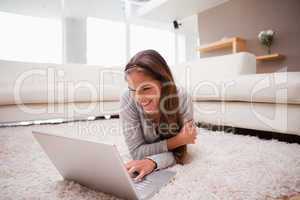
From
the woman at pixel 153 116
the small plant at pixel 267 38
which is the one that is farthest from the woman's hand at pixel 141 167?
the small plant at pixel 267 38

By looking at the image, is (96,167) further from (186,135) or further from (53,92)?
(53,92)

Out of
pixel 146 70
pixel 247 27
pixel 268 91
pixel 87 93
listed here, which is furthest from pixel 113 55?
pixel 146 70

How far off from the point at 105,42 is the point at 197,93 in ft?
14.6

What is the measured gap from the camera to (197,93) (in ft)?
6.36

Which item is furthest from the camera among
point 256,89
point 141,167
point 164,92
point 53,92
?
point 53,92

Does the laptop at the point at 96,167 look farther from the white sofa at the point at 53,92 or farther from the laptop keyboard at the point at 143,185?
the white sofa at the point at 53,92

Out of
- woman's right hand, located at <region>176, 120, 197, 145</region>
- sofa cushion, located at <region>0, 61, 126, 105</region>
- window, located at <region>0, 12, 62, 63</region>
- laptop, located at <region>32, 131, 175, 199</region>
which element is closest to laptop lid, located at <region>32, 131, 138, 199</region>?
laptop, located at <region>32, 131, 175, 199</region>

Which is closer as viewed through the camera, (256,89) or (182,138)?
(182,138)

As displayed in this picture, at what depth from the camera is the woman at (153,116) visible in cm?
82

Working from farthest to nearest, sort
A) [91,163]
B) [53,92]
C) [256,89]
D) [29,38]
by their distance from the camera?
[29,38] < [53,92] < [256,89] < [91,163]

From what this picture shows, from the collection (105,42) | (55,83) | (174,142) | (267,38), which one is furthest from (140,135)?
(105,42)

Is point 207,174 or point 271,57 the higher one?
point 271,57

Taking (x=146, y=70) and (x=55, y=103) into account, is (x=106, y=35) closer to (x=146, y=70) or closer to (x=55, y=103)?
(x=55, y=103)

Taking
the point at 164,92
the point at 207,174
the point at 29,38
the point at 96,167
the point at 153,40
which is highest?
the point at 153,40
